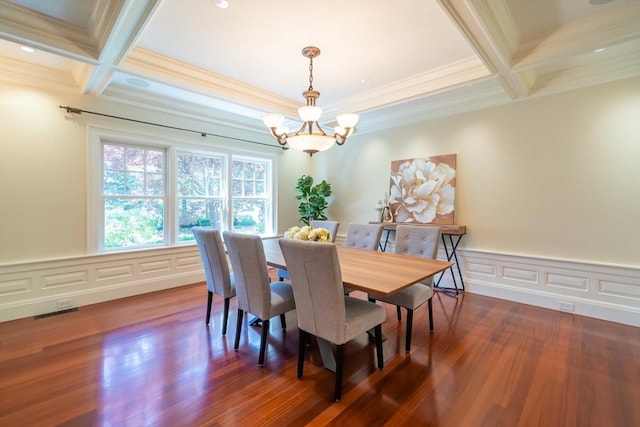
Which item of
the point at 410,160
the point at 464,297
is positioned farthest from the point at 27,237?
the point at 464,297

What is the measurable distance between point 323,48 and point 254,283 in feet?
7.76

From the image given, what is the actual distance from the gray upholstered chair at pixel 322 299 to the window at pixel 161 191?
304cm

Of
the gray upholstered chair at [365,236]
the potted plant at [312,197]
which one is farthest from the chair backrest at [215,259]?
the potted plant at [312,197]

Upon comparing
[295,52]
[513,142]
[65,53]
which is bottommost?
[513,142]

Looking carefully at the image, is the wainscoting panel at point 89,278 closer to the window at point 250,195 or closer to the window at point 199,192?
the window at point 199,192

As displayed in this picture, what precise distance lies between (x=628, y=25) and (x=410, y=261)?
2.52 m

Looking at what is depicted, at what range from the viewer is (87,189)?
350 cm

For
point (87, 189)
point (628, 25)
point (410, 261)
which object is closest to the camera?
point (628, 25)

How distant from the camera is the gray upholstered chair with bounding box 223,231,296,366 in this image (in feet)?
7.32

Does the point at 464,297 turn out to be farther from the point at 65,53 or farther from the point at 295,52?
the point at 65,53

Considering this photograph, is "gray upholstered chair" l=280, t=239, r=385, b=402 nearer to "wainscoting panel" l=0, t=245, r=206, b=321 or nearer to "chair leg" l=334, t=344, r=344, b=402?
"chair leg" l=334, t=344, r=344, b=402

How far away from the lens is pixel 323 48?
9.32 ft

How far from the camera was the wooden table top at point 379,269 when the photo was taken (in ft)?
6.23

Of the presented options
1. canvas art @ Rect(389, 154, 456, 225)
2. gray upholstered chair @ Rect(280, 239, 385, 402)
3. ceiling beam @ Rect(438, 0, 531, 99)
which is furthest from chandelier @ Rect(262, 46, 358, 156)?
canvas art @ Rect(389, 154, 456, 225)
